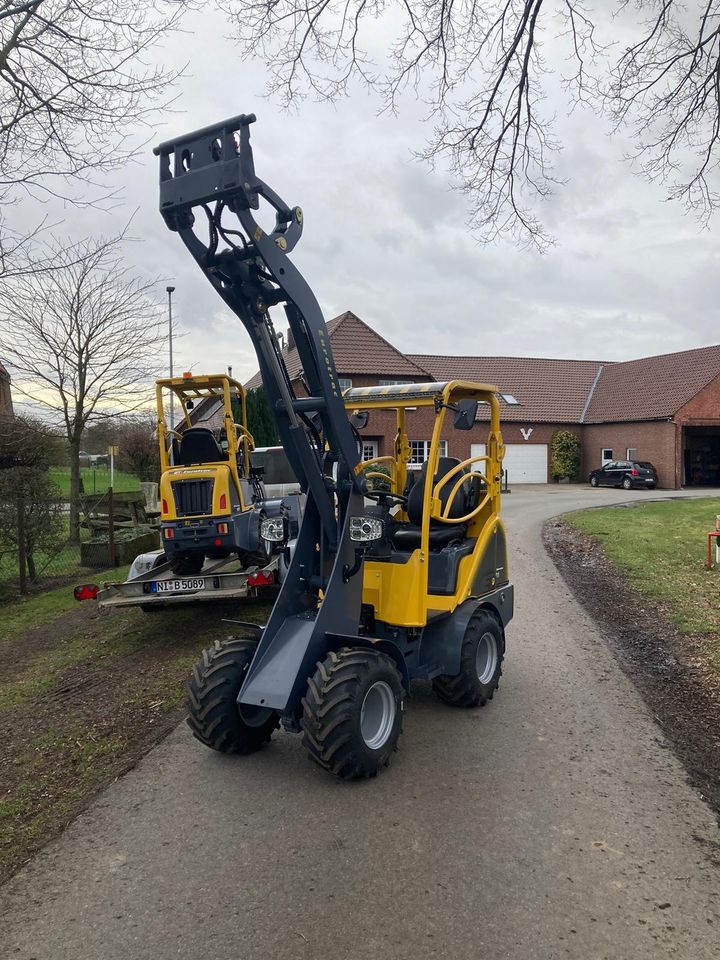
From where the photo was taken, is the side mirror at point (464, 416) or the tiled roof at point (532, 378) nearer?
the side mirror at point (464, 416)

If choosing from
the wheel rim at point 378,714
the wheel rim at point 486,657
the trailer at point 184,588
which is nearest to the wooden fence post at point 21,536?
the trailer at point 184,588

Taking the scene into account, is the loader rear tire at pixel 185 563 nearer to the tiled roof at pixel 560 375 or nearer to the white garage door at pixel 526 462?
the tiled roof at pixel 560 375

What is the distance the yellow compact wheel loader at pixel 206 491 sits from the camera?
870 cm

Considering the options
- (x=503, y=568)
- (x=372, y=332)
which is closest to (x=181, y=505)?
(x=503, y=568)

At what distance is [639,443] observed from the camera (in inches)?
1395

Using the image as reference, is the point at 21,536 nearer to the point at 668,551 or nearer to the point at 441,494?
the point at 441,494

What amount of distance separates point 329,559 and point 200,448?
442 cm

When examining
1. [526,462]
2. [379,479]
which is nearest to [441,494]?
[379,479]

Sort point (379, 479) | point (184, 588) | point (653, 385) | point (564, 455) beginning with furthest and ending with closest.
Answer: point (564, 455), point (653, 385), point (184, 588), point (379, 479)

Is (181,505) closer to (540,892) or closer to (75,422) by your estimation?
(540,892)

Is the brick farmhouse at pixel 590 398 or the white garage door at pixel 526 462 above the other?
the brick farmhouse at pixel 590 398

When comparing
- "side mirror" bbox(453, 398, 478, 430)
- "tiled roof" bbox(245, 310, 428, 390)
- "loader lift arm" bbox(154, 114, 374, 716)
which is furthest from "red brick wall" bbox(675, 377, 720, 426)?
"loader lift arm" bbox(154, 114, 374, 716)

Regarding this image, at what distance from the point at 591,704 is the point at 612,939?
2.97 m

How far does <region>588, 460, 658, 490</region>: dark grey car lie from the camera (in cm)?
3266
